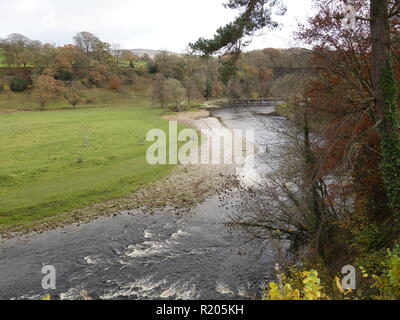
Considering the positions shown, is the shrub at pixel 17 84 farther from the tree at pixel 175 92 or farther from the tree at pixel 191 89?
the tree at pixel 191 89

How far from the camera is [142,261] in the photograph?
14.5 metres

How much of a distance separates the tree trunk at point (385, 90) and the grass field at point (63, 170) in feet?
61.3

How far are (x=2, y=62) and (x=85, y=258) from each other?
111 meters

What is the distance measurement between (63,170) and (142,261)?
1662cm

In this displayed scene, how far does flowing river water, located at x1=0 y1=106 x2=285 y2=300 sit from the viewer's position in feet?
40.5

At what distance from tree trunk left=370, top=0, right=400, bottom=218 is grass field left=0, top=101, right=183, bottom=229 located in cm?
1868

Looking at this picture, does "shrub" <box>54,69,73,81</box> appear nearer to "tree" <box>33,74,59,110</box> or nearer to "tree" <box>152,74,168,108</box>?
"tree" <box>33,74,59,110</box>

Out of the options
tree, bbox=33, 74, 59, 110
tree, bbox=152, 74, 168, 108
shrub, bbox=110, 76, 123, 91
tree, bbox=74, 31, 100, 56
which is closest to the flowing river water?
tree, bbox=152, 74, 168, 108

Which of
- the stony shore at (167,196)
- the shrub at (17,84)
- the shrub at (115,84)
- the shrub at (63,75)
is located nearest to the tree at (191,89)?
the shrub at (115,84)

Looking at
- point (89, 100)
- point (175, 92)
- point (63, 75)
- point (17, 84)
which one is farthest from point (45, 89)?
point (175, 92)

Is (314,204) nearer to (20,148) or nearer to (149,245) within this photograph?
(149,245)

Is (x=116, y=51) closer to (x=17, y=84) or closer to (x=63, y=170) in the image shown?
(x=17, y=84)
